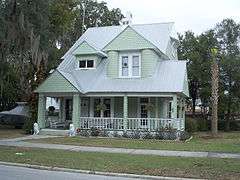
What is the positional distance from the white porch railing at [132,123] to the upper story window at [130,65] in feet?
10.9

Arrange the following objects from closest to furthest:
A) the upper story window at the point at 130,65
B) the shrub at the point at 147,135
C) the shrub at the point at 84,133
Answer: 1. the shrub at the point at 147,135
2. the shrub at the point at 84,133
3. the upper story window at the point at 130,65

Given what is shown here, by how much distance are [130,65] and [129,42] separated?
162 cm

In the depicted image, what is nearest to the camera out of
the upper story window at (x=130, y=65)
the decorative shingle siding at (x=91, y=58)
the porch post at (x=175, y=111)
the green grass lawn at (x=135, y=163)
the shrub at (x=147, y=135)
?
the green grass lawn at (x=135, y=163)

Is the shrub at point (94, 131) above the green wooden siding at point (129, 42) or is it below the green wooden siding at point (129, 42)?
below

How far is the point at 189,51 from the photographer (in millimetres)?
49656

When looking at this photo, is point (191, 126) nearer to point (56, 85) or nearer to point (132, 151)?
point (56, 85)

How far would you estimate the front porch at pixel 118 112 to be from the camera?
30.1 meters

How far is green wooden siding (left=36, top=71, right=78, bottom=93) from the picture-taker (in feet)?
103

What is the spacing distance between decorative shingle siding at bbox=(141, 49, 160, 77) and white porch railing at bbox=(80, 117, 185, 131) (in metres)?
3.33

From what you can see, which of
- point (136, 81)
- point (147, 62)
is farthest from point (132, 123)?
point (147, 62)

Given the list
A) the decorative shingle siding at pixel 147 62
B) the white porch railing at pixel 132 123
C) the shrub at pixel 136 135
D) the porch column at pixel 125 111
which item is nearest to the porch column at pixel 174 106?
the white porch railing at pixel 132 123

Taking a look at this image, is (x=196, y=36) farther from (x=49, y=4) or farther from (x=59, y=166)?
(x=59, y=166)

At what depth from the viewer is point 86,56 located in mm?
33625

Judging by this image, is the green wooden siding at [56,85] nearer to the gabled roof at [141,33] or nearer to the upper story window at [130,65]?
the gabled roof at [141,33]
